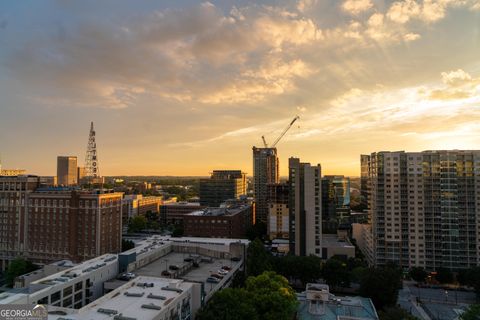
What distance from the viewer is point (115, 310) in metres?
25.9

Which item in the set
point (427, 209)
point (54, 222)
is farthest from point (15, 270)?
point (427, 209)

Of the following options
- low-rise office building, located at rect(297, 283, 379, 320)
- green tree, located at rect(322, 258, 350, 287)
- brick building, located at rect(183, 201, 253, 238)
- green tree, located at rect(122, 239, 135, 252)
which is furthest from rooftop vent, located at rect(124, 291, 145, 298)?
brick building, located at rect(183, 201, 253, 238)

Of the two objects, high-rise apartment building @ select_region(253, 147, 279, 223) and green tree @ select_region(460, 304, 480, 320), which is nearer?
green tree @ select_region(460, 304, 480, 320)

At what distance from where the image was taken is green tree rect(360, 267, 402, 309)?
4406 cm

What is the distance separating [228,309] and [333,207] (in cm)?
8292

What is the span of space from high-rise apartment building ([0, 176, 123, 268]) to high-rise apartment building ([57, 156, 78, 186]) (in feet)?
259

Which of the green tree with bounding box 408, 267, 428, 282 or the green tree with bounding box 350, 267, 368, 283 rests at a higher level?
the green tree with bounding box 350, 267, 368, 283

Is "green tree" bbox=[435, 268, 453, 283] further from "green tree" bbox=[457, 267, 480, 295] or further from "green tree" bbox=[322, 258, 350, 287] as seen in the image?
"green tree" bbox=[322, 258, 350, 287]

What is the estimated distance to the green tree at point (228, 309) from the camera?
27.7m

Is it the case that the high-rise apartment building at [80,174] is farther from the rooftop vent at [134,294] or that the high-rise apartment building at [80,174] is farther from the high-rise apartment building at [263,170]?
the rooftop vent at [134,294]

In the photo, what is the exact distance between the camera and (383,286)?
145ft

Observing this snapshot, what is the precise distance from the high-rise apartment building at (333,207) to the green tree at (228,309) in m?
71.9

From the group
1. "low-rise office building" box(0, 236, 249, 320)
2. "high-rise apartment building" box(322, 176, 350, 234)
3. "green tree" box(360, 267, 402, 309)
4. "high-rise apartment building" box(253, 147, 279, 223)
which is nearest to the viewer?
"low-rise office building" box(0, 236, 249, 320)

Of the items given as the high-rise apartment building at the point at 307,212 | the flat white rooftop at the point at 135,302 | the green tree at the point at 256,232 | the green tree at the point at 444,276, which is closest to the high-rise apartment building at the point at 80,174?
the green tree at the point at 256,232
